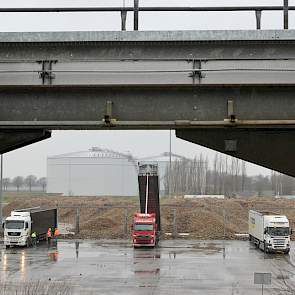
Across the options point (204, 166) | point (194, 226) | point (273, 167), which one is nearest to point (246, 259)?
point (194, 226)

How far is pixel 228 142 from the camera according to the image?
414 inches

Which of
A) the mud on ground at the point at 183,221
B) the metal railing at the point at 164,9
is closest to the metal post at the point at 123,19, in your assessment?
the metal railing at the point at 164,9

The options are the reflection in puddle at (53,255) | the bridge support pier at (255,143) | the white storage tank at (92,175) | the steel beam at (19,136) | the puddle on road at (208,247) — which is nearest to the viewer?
the bridge support pier at (255,143)

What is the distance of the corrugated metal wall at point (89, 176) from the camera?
119 meters

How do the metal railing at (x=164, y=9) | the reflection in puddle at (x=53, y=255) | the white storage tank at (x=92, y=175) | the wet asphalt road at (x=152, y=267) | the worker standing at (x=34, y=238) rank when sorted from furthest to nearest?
the white storage tank at (x=92, y=175)
the worker standing at (x=34, y=238)
the reflection in puddle at (x=53, y=255)
the wet asphalt road at (x=152, y=267)
the metal railing at (x=164, y=9)

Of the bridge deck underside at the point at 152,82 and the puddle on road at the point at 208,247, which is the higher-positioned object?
the bridge deck underside at the point at 152,82

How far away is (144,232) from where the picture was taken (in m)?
43.5

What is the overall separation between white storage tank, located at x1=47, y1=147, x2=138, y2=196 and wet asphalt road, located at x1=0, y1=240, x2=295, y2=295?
235 ft

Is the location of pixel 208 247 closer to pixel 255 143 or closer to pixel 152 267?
pixel 152 267

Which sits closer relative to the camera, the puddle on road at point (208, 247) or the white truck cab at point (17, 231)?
the puddle on road at point (208, 247)

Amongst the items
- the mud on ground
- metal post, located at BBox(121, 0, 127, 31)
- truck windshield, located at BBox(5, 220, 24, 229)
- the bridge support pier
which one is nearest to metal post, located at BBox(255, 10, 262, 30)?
the bridge support pier

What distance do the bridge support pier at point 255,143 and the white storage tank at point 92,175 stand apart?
108 m

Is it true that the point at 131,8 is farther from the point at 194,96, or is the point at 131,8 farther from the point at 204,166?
the point at 204,166

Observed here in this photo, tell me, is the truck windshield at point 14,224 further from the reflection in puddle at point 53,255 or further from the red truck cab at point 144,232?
the red truck cab at point 144,232
